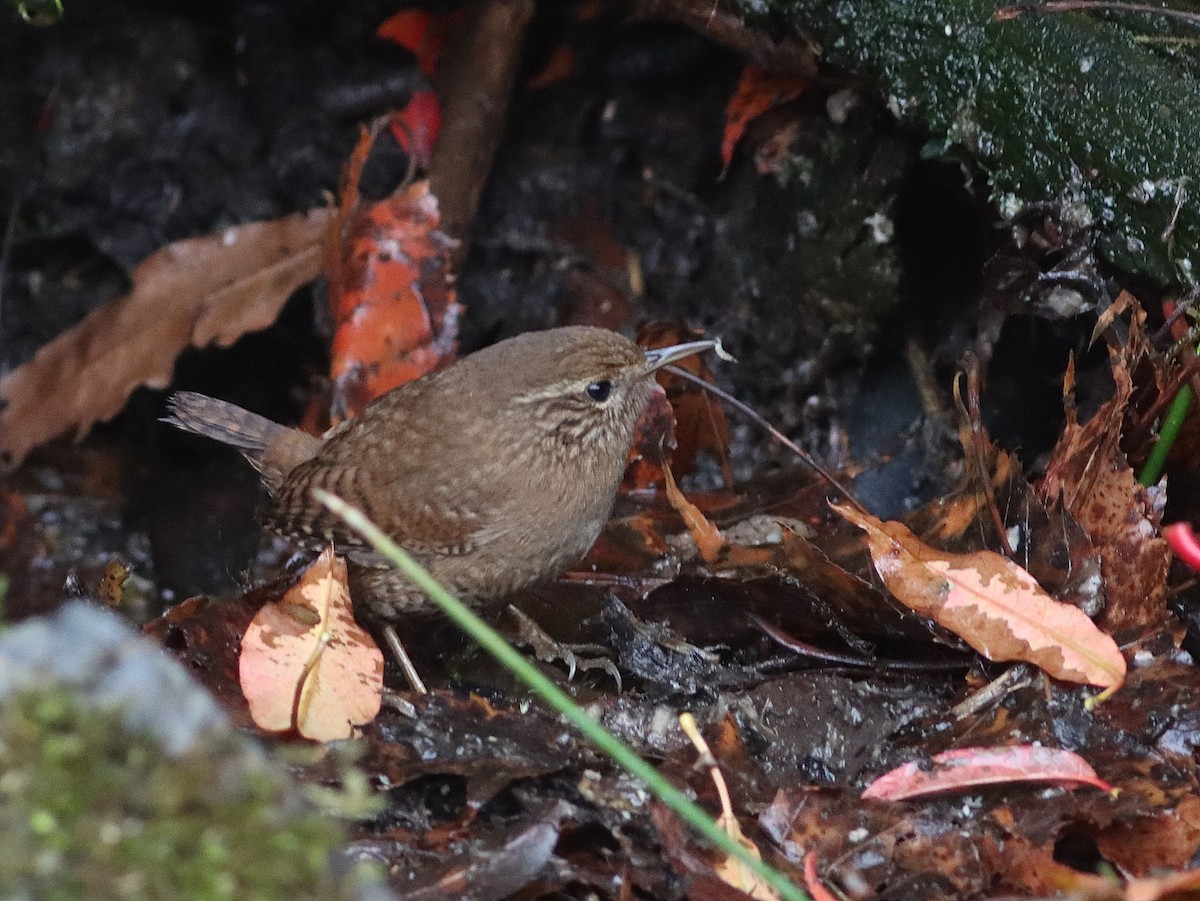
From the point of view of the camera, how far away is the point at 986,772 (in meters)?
2.30

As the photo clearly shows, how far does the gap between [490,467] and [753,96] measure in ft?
5.70

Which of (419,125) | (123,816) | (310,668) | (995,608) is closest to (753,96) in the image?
(419,125)

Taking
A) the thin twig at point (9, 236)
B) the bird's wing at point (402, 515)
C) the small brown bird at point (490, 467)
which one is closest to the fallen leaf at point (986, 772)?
the small brown bird at point (490, 467)

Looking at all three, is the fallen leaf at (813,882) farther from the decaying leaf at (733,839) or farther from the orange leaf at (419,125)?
the orange leaf at (419,125)

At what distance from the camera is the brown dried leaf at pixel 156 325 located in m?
4.33

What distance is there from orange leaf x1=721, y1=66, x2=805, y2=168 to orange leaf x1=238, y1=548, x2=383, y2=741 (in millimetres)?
2299

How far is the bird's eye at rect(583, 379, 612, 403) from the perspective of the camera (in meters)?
3.29

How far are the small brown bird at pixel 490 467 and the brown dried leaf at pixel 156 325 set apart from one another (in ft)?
3.60

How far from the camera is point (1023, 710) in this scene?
251cm

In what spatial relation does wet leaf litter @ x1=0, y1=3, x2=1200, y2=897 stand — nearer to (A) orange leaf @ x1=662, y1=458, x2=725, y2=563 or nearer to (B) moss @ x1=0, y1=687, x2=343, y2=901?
(A) orange leaf @ x1=662, y1=458, x2=725, y2=563

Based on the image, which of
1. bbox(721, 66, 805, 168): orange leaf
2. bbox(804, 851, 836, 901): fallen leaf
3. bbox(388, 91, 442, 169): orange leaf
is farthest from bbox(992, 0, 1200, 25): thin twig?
bbox(388, 91, 442, 169): orange leaf

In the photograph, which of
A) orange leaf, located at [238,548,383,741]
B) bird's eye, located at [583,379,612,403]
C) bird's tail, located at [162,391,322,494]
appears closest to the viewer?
orange leaf, located at [238,548,383,741]

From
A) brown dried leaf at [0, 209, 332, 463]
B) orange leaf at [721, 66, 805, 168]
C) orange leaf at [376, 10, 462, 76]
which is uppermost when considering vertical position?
orange leaf at [721, 66, 805, 168]

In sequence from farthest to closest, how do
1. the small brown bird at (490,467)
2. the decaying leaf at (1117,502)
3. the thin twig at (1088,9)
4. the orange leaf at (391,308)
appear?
1. the orange leaf at (391,308)
2. the small brown bird at (490,467)
3. the thin twig at (1088,9)
4. the decaying leaf at (1117,502)
